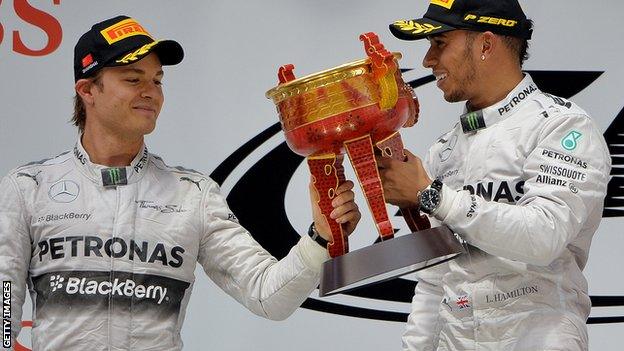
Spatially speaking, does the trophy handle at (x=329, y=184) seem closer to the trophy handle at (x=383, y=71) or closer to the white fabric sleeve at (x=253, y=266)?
the white fabric sleeve at (x=253, y=266)

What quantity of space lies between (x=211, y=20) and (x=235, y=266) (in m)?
1.39

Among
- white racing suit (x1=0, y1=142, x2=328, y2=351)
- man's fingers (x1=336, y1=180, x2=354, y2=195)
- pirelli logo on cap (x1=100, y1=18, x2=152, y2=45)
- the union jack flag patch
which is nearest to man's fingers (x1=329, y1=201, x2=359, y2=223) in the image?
man's fingers (x1=336, y1=180, x2=354, y2=195)

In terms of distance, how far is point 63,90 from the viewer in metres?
3.38

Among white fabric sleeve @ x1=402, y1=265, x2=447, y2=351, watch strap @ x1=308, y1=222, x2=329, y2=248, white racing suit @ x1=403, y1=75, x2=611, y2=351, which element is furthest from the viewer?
white fabric sleeve @ x1=402, y1=265, x2=447, y2=351

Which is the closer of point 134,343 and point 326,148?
point 326,148

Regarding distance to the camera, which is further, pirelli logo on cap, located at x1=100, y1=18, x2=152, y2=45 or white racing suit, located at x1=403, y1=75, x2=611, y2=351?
pirelli logo on cap, located at x1=100, y1=18, x2=152, y2=45

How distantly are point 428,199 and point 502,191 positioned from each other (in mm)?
240

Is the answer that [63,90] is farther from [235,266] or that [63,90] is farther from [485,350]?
[485,350]

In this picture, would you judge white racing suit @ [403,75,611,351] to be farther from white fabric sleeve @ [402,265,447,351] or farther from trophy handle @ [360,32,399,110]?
trophy handle @ [360,32,399,110]

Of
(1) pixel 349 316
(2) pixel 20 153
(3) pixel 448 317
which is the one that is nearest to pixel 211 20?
(2) pixel 20 153

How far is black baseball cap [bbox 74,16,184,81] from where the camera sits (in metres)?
2.24

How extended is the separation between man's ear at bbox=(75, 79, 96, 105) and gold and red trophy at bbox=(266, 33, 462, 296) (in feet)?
1.99

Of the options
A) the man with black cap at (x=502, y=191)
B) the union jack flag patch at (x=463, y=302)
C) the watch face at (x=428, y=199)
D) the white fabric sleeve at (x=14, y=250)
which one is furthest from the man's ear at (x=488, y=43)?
the white fabric sleeve at (x=14, y=250)

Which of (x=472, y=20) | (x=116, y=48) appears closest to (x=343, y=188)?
(x=472, y=20)
